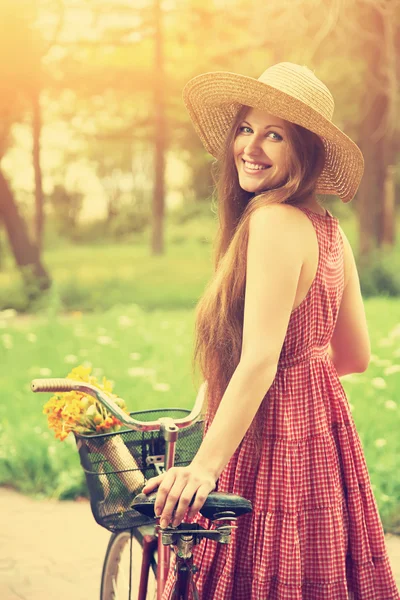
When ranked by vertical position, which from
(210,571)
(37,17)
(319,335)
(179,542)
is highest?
(37,17)

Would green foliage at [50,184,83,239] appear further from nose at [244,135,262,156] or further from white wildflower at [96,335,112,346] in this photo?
nose at [244,135,262,156]

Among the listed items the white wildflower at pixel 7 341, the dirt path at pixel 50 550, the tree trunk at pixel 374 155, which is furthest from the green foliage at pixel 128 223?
the dirt path at pixel 50 550

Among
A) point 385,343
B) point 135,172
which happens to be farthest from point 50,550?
point 135,172

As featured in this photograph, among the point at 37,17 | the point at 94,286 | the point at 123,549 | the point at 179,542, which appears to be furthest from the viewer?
the point at 94,286

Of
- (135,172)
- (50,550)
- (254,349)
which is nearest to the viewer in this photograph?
(254,349)

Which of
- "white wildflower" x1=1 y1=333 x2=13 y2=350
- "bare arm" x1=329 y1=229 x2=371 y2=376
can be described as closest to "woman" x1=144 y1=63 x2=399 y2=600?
"bare arm" x1=329 y1=229 x2=371 y2=376

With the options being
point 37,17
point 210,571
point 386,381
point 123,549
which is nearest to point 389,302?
point 386,381

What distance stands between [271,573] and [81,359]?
19.7 feet

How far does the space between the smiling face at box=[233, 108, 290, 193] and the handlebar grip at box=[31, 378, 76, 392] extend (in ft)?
2.30

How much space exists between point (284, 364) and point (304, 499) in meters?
0.34

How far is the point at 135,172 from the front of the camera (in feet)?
65.1

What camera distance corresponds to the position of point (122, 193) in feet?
67.1

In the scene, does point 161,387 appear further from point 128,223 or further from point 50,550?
point 128,223

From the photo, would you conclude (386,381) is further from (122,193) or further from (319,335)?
(122,193)
